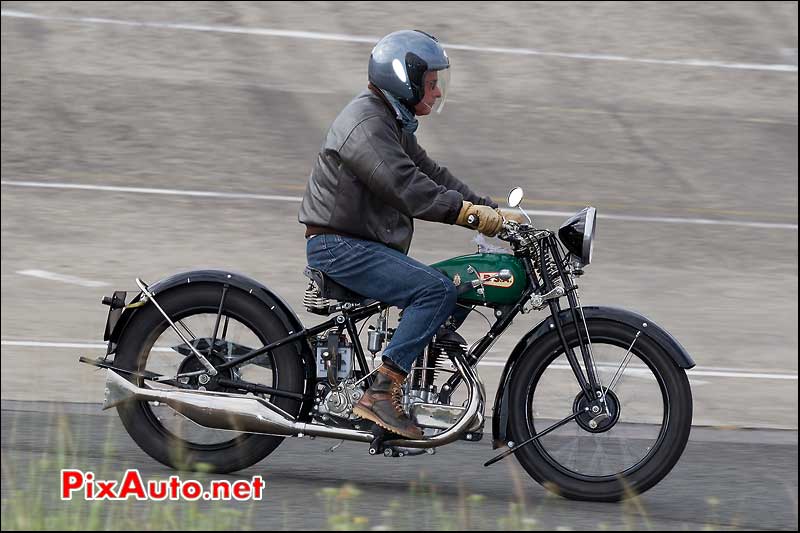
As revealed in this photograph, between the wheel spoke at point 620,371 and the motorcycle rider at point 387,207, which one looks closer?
the motorcycle rider at point 387,207

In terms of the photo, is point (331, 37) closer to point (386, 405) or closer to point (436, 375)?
point (436, 375)

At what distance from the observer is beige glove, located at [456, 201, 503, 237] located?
5.94 metres

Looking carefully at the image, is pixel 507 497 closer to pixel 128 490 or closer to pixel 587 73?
pixel 128 490

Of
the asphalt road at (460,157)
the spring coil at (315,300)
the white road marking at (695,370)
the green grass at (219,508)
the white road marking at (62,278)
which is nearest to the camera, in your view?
the green grass at (219,508)

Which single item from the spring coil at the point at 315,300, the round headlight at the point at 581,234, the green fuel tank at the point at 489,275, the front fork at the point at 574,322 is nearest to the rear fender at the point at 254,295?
the spring coil at the point at 315,300

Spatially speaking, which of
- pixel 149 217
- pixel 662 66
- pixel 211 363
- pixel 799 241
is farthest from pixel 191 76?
pixel 211 363

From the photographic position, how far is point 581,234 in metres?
6.14

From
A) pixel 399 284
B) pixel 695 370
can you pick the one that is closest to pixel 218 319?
pixel 399 284

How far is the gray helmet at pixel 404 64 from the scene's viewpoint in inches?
239

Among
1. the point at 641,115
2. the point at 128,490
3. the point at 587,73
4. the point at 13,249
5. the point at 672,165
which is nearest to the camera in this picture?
the point at 128,490

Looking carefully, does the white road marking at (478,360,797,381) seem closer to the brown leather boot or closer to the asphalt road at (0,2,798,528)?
the asphalt road at (0,2,798,528)

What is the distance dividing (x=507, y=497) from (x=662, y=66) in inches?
562

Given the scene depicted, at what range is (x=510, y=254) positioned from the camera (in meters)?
6.29

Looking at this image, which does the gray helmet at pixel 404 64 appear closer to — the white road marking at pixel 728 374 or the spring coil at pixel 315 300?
the spring coil at pixel 315 300
